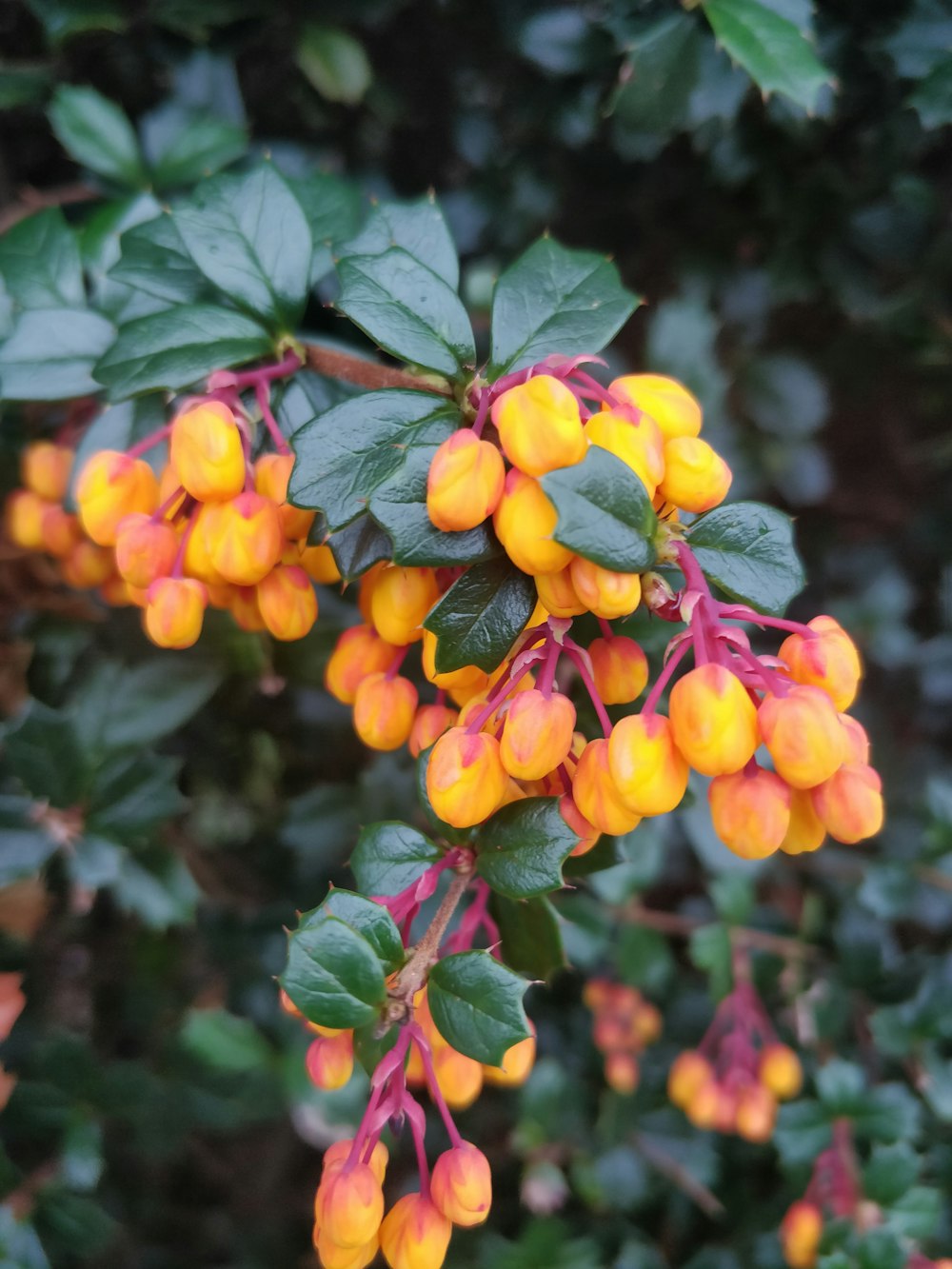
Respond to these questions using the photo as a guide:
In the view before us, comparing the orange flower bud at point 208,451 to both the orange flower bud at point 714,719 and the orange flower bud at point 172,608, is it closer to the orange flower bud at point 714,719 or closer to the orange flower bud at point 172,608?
the orange flower bud at point 172,608

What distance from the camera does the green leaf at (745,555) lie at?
0.54 metres

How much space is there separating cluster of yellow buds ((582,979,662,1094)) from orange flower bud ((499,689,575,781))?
0.98m

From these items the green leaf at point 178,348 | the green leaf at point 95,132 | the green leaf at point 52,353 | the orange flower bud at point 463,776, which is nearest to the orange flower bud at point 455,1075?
the orange flower bud at point 463,776

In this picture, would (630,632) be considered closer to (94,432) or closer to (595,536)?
(595,536)

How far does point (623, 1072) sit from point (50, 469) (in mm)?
1147

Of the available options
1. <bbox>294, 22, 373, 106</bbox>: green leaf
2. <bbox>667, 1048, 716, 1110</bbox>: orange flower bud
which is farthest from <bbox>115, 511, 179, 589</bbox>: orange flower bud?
<bbox>667, 1048, 716, 1110</bbox>: orange flower bud

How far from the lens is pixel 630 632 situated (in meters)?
0.75

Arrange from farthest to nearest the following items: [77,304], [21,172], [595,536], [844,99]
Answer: [21,172], [844,99], [77,304], [595,536]

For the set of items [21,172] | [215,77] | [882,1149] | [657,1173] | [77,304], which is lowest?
[657,1173]

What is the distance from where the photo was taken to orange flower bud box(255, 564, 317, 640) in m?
0.64

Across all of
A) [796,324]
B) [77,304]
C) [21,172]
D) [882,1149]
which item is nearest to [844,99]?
[796,324]

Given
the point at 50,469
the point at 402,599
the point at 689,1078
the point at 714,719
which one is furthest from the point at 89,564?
the point at 689,1078

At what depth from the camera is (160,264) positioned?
0.78 meters

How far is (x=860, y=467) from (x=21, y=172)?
5.18 feet
